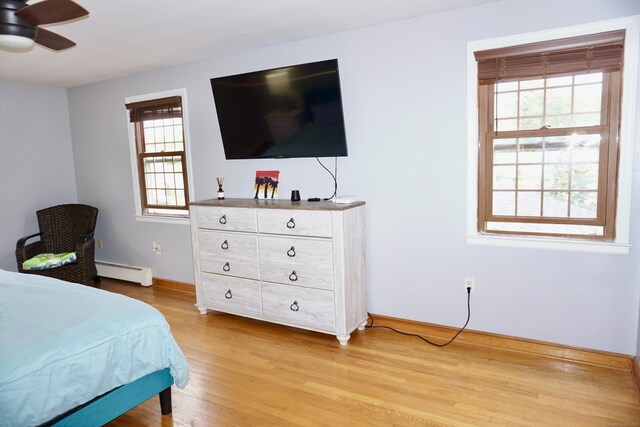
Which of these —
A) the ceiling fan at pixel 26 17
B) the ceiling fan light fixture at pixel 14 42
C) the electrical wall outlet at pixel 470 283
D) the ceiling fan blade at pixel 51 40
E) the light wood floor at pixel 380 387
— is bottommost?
the light wood floor at pixel 380 387

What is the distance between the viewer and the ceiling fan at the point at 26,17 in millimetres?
1893

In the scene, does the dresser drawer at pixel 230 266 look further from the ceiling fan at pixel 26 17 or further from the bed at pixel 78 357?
the ceiling fan at pixel 26 17

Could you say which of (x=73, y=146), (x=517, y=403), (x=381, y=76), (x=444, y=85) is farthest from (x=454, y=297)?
(x=73, y=146)

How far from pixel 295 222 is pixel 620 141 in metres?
2.08

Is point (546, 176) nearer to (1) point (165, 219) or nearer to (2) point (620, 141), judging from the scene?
(2) point (620, 141)

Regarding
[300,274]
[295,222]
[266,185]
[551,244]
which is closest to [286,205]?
[295,222]

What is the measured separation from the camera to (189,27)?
10.00 ft

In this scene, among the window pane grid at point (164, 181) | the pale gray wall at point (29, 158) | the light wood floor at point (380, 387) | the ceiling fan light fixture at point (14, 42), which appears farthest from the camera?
the pale gray wall at point (29, 158)

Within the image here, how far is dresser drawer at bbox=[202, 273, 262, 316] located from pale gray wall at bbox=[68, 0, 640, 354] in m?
0.88

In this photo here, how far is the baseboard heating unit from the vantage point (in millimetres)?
4715

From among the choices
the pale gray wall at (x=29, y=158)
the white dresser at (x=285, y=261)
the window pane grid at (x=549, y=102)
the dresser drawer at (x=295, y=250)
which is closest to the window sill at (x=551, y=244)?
the window pane grid at (x=549, y=102)

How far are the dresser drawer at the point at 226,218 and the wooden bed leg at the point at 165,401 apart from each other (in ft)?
4.54

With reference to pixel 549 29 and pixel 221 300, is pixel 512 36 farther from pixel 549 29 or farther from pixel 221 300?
pixel 221 300

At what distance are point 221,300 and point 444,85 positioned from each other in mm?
2428
